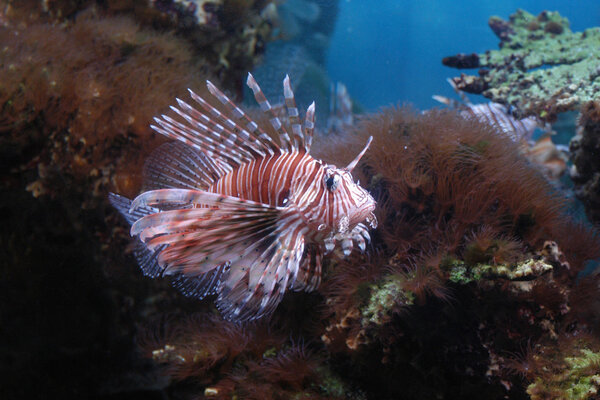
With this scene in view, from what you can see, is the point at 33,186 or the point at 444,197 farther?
the point at 33,186

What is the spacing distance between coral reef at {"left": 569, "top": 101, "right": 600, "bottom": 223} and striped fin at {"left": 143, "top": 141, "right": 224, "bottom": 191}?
3.51m

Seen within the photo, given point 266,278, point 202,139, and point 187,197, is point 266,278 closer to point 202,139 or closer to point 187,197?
point 187,197

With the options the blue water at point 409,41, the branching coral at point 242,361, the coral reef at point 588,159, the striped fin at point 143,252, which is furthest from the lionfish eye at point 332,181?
the blue water at point 409,41

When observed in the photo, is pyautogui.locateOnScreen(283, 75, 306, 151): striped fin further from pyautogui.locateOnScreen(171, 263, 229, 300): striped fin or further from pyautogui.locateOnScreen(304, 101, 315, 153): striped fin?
pyautogui.locateOnScreen(171, 263, 229, 300): striped fin

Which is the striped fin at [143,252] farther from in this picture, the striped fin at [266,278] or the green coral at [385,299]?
the green coral at [385,299]

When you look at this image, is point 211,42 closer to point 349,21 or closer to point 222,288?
point 222,288

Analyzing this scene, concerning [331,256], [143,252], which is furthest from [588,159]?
[143,252]

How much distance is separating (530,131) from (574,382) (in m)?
3.75

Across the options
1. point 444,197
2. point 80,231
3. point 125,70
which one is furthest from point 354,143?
point 80,231

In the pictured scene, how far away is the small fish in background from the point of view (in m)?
4.29

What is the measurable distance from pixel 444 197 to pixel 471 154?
1.35 ft

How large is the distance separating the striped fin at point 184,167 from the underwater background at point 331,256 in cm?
29

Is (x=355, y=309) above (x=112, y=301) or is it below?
above

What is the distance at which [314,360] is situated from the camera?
2869 mm
